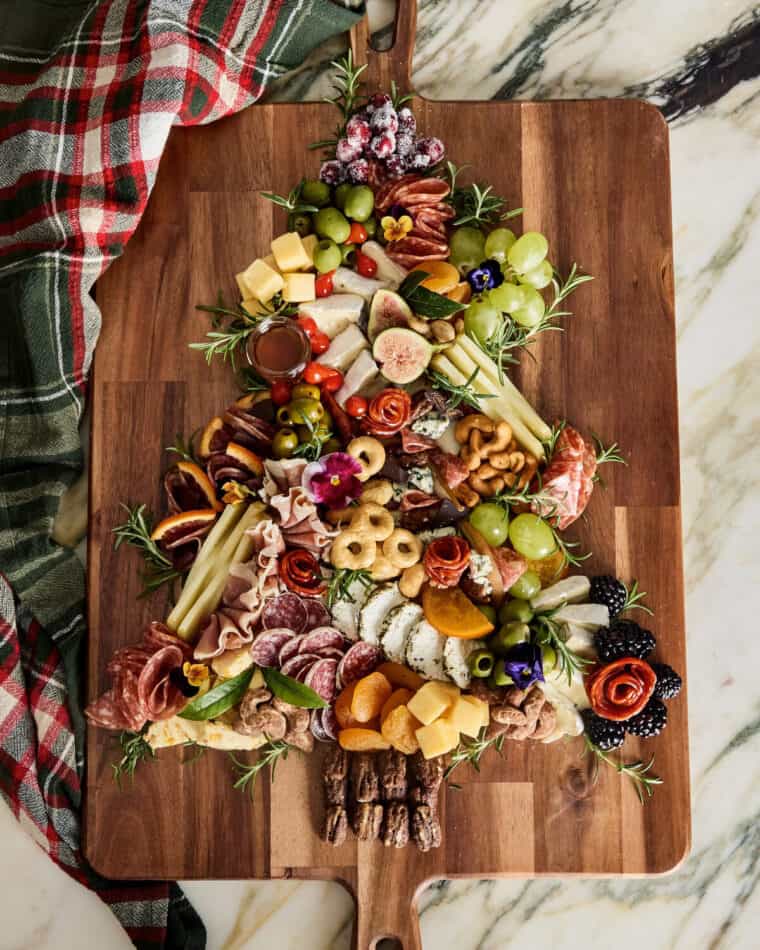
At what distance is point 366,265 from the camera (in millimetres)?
2199

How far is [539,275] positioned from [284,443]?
27.9 inches

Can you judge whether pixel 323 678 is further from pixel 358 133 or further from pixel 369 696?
pixel 358 133

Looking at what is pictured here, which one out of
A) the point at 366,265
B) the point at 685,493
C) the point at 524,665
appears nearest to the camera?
the point at 524,665

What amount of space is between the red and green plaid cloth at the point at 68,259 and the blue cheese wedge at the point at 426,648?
0.80m

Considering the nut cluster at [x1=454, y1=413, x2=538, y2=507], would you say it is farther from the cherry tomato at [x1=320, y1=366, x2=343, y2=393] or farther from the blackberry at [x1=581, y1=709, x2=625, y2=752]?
the blackberry at [x1=581, y1=709, x2=625, y2=752]

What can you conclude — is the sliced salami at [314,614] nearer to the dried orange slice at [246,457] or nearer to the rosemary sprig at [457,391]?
the dried orange slice at [246,457]

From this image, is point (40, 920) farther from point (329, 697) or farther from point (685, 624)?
point (685, 624)

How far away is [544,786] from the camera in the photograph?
2135 mm

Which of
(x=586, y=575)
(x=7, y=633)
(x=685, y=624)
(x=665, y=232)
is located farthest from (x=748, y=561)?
(x=7, y=633)

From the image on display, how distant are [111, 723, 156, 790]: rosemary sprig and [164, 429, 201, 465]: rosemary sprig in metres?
0.63

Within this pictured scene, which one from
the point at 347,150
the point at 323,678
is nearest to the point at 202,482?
the point at 323,678

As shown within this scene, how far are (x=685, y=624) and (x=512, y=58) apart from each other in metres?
1.49

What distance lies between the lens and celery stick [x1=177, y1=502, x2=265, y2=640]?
6.95 ft

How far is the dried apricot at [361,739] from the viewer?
2.04 metres
